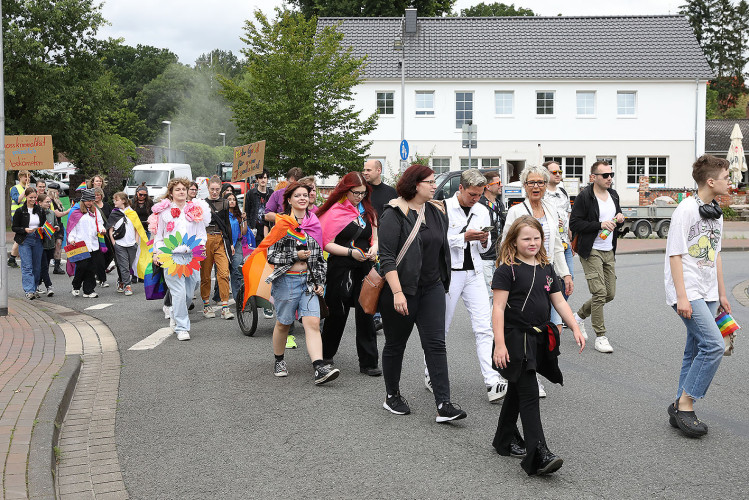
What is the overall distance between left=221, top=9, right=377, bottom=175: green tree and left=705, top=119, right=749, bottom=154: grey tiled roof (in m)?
32.9

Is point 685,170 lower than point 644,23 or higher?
lower

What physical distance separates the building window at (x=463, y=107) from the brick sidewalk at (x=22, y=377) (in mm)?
30486

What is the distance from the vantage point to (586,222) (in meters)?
8.40

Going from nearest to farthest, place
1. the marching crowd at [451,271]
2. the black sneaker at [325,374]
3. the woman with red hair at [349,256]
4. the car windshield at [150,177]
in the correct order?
the marching crowd at [451,271] < the black sneaker at [325,374] < the woman with red hair at [349,256] < the car windshield at [150,177]

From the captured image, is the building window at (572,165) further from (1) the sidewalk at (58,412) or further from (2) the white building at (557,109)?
(1) the sidewalk at (58,412)

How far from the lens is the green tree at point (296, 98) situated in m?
26.4

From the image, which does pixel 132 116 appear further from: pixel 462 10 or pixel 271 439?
pixel 271 439

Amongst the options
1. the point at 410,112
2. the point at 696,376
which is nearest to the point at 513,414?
the point at 696,376

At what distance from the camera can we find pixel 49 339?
907cm

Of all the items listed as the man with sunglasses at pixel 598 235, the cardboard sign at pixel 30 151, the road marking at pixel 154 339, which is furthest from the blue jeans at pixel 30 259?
the man with sunglasses at pixel 598 235

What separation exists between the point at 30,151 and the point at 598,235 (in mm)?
10737

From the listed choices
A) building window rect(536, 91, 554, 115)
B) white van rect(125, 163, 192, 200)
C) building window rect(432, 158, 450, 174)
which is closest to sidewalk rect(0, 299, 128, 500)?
white van rect(125, 163, 192, 200)

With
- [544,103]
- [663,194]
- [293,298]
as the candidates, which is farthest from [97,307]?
[544,103]

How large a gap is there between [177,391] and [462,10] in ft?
206
